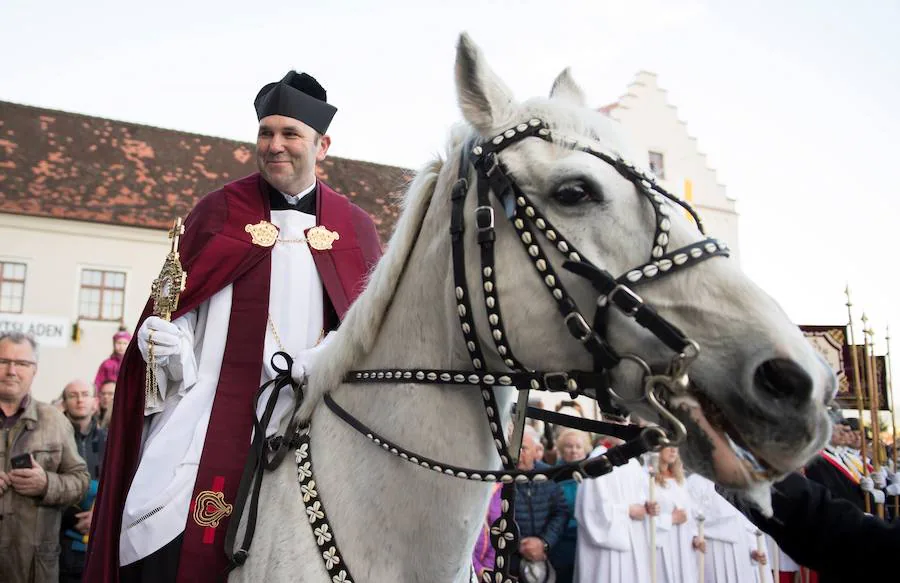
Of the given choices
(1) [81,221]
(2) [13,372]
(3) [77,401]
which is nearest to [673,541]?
(3) [77,401]

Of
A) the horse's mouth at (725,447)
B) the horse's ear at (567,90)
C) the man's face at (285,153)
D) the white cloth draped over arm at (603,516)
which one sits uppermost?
the horse's ear at (567,90)

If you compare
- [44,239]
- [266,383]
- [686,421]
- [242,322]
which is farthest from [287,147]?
[44,239]

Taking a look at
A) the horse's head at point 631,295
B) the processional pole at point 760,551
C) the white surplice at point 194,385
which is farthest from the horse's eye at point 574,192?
the processional pole at point 760,551

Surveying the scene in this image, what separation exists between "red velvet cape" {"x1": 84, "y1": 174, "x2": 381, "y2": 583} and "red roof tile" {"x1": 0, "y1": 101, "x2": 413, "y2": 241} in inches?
829

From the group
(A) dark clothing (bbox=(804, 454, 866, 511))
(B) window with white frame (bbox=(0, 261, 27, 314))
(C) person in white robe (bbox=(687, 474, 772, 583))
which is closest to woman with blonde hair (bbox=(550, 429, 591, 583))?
(C) person in white robe (bbox=(687, 474, 772, 583))

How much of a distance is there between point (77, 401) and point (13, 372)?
1706 millimetres

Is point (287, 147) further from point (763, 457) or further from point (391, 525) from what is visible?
point (763, 457)

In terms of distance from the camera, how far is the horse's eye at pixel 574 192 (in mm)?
2061

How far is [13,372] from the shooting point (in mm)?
5613

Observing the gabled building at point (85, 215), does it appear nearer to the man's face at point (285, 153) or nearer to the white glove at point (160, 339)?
the man's face at point (285, 153)

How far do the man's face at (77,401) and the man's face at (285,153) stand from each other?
5144 mm

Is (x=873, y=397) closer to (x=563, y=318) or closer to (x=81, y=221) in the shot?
(x=563, y=318)

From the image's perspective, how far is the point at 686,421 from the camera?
6.07ft

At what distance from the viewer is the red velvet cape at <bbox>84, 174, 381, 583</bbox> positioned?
265 centimetres
